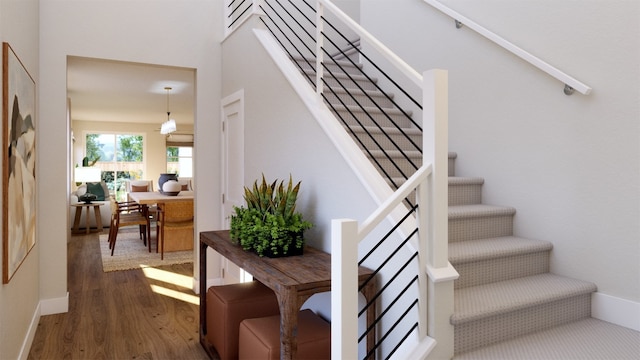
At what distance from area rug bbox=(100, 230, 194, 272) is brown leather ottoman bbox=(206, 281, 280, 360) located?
3015mm

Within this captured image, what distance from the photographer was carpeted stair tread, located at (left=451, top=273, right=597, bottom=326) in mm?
1854

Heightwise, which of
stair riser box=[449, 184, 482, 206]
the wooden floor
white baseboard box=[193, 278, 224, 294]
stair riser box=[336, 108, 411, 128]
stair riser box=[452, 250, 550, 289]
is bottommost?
the wooden floor

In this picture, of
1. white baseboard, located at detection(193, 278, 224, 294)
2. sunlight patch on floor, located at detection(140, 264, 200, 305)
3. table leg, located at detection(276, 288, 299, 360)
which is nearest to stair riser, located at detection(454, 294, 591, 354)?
table leg, located at detection(276, 288, 299, 360)

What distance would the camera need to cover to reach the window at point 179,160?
492 inches

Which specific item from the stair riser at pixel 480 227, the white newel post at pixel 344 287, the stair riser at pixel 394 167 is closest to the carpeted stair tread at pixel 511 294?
the stair riser at pixel 480 227

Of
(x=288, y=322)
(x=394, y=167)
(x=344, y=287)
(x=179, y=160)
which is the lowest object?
(x=288, y=322)

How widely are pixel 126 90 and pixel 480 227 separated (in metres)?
6.43

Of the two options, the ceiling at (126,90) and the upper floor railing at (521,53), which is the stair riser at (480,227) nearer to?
the upper floor railing at (521,53)

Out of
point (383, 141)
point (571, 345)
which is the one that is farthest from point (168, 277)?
point (571, 345)

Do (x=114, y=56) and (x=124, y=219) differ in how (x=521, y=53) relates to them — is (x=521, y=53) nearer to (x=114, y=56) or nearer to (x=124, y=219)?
(x=114, y=56)

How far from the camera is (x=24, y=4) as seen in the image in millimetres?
2889

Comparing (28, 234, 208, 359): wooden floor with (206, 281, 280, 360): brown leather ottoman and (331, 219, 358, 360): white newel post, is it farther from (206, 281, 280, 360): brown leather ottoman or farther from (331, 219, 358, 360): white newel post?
(331, 219, 358, 360): white newel post

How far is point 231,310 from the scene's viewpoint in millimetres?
2674

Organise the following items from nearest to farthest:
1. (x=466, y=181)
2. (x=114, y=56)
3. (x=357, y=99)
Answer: (x=466, y=181)
(x=357, y=99)
(x=114, y=56)
